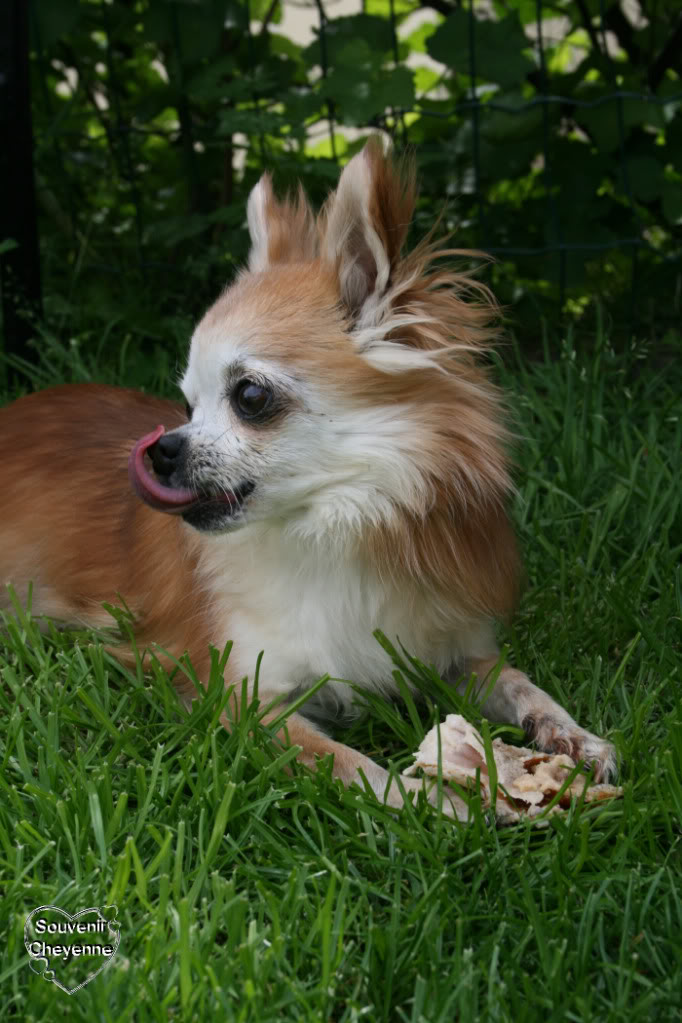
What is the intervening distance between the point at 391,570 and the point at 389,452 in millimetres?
226

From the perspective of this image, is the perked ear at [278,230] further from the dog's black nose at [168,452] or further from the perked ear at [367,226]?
the dog's black nose at [168,452]

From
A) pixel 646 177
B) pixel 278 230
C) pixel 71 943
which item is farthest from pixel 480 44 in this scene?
pixel 71 943

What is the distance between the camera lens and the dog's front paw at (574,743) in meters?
2.08

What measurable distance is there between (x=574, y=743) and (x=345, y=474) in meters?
0.63

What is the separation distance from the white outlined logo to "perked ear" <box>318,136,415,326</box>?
110 cm

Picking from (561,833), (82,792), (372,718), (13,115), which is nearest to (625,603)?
(372,718)

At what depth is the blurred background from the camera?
12.1 feet

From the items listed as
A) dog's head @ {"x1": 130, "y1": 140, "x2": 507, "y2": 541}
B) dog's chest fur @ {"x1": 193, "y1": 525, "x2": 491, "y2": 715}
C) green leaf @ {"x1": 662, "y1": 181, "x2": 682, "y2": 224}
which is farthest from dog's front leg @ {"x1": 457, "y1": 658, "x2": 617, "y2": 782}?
green leaf @ {"x1": 662, "y1": 181, "x2": 682, "y2": 224}

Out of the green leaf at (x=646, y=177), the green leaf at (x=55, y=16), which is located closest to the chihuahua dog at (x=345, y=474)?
the green leaf at (x=55, y=16)

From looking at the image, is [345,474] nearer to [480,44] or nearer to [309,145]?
[480,44]

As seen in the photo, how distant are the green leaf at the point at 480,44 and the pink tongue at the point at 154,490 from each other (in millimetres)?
1973

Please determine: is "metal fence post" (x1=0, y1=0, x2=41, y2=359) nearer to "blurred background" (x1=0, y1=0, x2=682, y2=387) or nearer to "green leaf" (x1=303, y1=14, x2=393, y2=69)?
"blurred background" (x1=0, y1=0, x2=682, y2=387)

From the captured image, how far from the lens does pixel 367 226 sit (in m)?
2.13

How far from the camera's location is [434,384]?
2.18 metres
